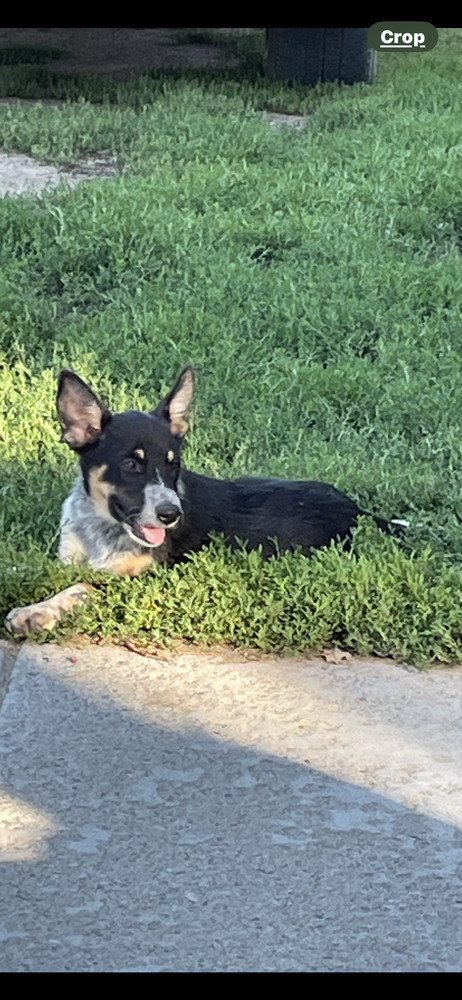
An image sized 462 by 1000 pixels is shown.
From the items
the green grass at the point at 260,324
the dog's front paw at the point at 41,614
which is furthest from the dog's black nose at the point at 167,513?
the dog's front paw at the point at 41,614

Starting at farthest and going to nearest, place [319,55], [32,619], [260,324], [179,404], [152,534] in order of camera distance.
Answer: [319,55], [260,324], [179,404], [152,534], [32,619]

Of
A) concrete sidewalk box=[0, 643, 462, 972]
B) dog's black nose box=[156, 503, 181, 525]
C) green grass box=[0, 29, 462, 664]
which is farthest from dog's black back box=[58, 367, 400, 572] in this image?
concrete sidewalk box=[0, 643, 462, 972]

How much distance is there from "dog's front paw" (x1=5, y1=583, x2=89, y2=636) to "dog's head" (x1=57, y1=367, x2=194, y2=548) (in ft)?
1.01

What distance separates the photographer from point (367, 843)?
330 centimetres

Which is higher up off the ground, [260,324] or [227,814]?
[227,814]

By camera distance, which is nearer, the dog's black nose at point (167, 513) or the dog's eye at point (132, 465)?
the dog's black nose at point (167, 513)

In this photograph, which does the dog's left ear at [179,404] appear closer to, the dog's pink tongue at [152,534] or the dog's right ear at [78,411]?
the dog's right ear at [78,411]

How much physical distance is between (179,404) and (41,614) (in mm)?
874

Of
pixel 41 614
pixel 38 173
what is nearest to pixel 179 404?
pixel 41 614

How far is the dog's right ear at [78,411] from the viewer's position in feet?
15.1

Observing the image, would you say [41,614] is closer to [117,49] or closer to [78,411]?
[78,411]

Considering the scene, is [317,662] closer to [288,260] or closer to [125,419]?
[125,419]

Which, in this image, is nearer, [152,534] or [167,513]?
[167,513]

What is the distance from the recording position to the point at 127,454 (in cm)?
459
